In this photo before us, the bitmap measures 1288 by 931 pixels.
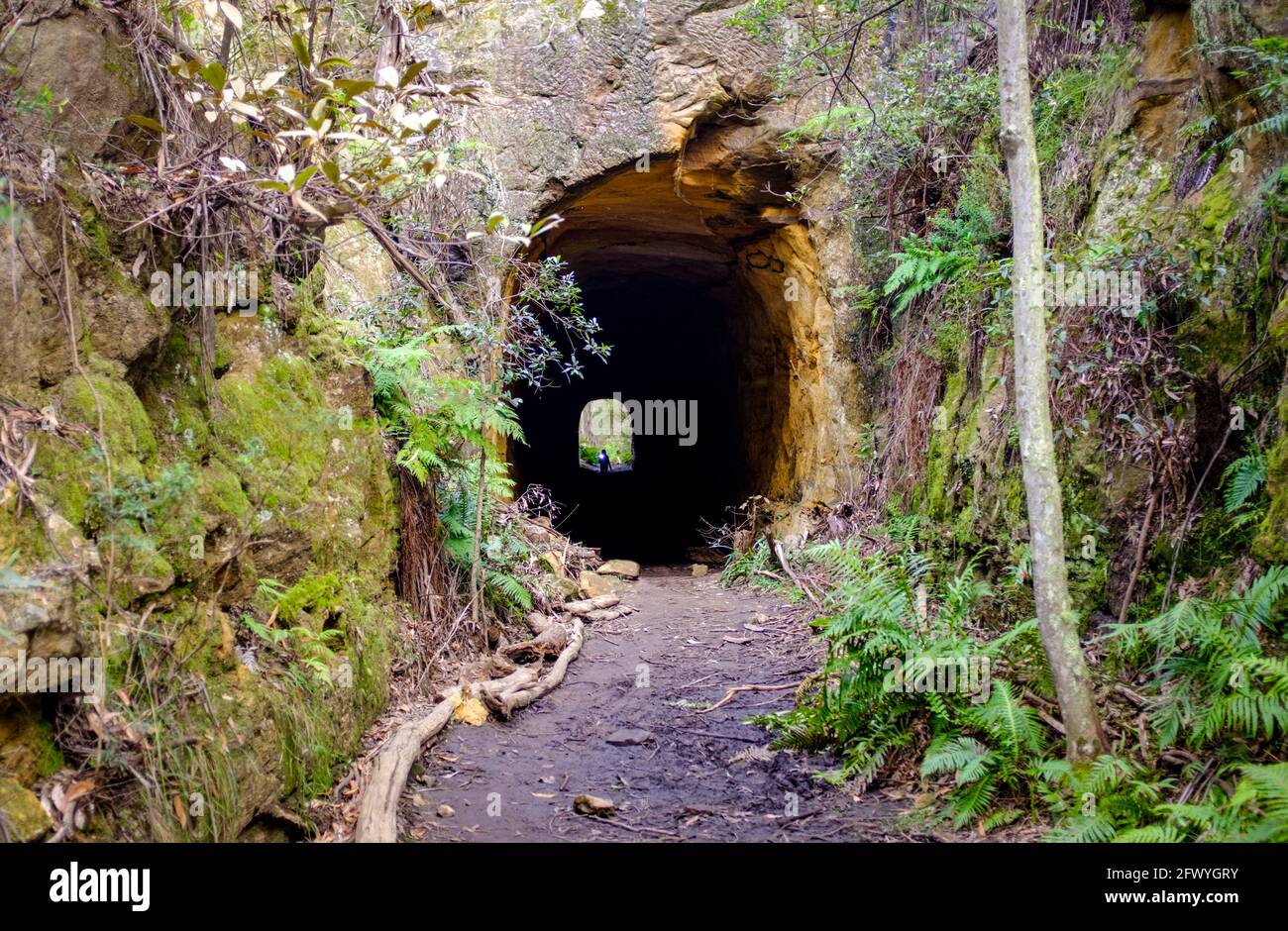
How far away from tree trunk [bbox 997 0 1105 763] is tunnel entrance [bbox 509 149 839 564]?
264 inches

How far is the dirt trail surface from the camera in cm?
443

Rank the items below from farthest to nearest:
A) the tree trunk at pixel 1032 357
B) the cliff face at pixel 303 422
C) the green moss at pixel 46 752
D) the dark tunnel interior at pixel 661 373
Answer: the dark tunnel interior at pixel 661 373 < the tree trunk at pixel 1032 357 < the cliff face at pixel 303 422 < the green moss at pixel 46 752

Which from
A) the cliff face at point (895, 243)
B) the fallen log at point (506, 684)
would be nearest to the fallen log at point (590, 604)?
the fallen log at point (506, 684)

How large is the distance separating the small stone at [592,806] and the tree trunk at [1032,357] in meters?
2.32

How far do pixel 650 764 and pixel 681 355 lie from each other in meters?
15.5

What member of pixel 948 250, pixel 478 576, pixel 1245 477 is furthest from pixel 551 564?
pixel 1245 477

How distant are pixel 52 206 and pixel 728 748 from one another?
4618mm

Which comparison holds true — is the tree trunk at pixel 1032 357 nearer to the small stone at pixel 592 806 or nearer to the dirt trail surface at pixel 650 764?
the dirt trail surface at pixel 650 764

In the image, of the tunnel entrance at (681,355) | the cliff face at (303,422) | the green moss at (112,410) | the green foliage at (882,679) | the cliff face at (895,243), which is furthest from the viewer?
the tunnel entrance at (681,355)

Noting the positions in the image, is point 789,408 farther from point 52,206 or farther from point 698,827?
point 52,206

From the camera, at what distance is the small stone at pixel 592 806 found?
4578mm

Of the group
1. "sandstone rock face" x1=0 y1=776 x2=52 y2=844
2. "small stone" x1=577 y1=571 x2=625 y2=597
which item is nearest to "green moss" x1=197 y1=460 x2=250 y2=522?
"sandstone rock face" x1=0 y1=776 x2=52 y2=844

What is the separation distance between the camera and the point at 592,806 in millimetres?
4578
